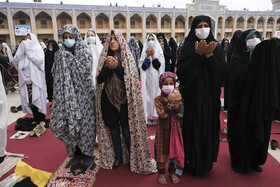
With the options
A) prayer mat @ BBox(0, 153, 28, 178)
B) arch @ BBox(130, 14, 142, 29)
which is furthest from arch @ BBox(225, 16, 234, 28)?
prayer mat @ BBox(0, 153, 28, 178)

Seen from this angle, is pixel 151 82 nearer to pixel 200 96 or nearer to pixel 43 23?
pixel 200 96

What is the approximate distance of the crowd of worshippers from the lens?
5.98ft

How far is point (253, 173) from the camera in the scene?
6.87 ft

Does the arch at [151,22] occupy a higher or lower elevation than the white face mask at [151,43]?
higher

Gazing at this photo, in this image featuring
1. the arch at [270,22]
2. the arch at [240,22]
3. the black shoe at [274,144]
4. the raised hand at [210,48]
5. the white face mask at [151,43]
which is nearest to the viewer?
the raised hand at [210,48]

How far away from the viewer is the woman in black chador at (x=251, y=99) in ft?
5.89

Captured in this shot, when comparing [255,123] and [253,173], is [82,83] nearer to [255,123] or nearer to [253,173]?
[255,123]

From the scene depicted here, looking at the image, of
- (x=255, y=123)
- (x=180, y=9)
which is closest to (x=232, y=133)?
(x=255, y=123)

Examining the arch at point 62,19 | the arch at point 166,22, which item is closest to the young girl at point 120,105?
the arch at point 62,19

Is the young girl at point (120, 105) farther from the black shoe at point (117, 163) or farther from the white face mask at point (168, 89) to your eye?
the white face mask at point (168, 89)

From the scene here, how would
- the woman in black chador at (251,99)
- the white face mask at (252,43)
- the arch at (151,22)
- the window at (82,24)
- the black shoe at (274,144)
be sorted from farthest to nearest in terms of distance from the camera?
the arch at (151,22), the window at (82,24), the black shoe at (274,144), the white face mask at (252,43), the woman in black chador at (251,99)

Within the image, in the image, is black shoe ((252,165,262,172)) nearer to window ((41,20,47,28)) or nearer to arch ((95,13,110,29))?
arch ((95,13,110,29))

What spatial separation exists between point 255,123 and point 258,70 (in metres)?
0.53

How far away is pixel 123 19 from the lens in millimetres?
23156
